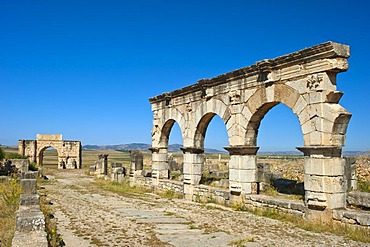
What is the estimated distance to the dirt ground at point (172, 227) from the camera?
6648 mm

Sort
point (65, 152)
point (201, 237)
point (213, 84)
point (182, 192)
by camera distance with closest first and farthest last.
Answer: point (201, 237)
point (213, 84)
point (182, 192)
point (65, 152)

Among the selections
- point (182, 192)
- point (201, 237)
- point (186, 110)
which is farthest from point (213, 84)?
point (201, 237)

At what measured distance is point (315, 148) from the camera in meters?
8.34

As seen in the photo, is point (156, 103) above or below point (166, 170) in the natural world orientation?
above

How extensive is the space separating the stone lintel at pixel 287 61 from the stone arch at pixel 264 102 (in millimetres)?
555

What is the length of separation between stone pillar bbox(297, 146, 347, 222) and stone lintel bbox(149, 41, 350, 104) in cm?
190

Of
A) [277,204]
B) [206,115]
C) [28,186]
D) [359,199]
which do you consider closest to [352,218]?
[359,199]

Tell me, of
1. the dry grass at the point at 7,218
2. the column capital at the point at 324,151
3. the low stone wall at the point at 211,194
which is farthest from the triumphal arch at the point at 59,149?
the column capital at the point at 324,151

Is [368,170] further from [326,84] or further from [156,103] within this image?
[156,103]

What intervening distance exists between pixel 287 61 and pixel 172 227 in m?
4.93

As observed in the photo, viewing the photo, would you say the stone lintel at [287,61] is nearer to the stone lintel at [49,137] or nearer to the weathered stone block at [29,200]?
the weathered stone block at [29,200]

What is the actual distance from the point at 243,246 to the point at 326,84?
422cm

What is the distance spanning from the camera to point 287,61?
30.7 feet

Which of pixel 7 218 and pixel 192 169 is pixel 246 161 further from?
pixel 7 218
